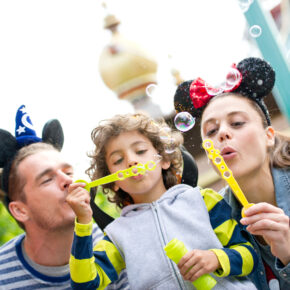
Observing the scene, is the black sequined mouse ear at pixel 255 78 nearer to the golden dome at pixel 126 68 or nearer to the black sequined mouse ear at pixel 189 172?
the black sequined mouse ear at pixel 189 172

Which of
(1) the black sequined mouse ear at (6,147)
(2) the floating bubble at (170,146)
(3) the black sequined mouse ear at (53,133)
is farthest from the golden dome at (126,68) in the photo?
(2) the floating bubble at (170,146)

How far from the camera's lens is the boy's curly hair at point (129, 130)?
1.39 metres

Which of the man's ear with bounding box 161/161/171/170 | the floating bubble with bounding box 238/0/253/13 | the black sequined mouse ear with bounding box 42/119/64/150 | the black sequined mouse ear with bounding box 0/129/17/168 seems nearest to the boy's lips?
the man's ear with bounding box 161/161/171/170

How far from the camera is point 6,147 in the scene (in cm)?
154

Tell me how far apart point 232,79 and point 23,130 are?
3.14ft

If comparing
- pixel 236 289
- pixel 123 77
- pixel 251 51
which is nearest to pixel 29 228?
pixel 236 289

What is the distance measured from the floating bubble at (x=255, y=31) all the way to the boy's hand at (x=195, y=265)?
835 millimetres

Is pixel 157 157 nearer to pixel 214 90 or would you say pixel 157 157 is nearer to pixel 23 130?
pixel 214 90

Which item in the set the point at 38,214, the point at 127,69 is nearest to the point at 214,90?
the point at 38,214

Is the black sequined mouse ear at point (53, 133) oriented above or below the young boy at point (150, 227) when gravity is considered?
above

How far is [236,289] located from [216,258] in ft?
0.43

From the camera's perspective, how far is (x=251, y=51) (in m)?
1.98

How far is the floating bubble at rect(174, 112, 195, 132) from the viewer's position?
1.40 meters

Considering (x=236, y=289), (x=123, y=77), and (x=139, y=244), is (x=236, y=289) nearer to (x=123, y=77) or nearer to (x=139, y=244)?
(x=139, y=244)
